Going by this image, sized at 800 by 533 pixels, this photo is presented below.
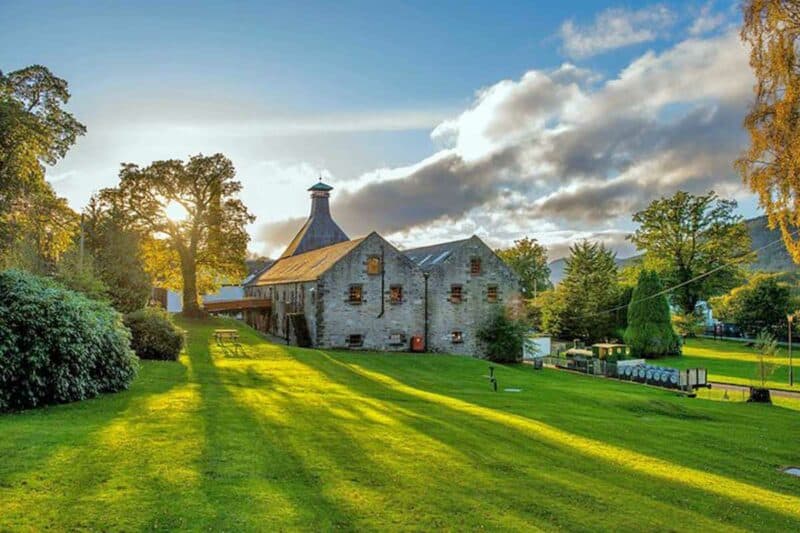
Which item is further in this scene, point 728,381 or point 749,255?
point 749,255

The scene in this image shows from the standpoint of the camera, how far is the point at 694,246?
58.8 metres

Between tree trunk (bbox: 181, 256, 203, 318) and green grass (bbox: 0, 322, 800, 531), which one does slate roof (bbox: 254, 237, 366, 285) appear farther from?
green grass (bbox: 0, 322, 800, 531)

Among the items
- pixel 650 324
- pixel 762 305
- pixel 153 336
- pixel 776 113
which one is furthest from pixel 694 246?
pixel 153 336

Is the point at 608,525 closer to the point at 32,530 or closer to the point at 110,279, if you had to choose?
the point at 32,530

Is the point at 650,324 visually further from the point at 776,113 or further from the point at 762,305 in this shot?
the point at 776,113

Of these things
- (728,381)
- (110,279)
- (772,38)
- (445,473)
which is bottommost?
(728,381)

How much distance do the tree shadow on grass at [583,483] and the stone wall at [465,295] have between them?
978 inches

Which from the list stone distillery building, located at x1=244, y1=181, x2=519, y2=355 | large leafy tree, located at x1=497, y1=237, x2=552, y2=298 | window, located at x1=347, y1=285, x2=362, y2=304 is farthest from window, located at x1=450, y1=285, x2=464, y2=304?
large leafy tree, located at x1=497, y1=237, x2=552, y2=298

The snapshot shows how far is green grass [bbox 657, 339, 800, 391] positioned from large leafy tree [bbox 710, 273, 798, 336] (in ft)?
7.91

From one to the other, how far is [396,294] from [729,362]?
25190mm

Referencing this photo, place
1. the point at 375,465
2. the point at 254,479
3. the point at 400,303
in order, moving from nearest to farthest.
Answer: the point at 254,479 → the point at 375,465 → the point at 400,303

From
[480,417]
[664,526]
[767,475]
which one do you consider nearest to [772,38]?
[767,475]

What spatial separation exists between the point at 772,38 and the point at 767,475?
1414 cm

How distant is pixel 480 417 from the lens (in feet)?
45.8
